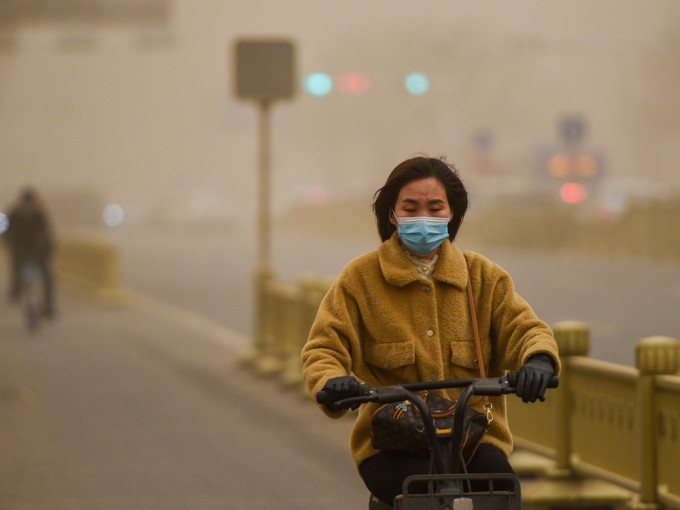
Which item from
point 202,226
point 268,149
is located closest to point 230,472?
point 268,149

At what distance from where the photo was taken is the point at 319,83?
26281mm

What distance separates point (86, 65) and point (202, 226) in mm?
96546

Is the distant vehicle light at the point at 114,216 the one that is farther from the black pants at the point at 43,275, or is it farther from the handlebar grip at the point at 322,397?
the handlebar grip at the point at 322,397

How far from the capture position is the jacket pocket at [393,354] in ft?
12.2

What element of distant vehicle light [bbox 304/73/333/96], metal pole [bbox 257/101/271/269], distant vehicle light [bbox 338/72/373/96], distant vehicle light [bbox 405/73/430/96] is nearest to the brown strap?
metal pole [bbox 257/101/271/269]

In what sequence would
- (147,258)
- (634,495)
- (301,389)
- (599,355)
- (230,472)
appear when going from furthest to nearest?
(147,258), (599,355), (301,389), (230,472), (634,495)

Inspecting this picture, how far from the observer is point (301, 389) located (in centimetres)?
1192

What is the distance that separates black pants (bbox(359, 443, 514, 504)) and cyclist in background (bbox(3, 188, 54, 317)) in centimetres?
1522

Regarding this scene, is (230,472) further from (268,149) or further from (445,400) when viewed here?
(268,149)

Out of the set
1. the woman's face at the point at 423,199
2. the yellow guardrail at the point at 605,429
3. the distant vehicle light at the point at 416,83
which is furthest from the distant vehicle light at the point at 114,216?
the woman's face at the point at 423,199

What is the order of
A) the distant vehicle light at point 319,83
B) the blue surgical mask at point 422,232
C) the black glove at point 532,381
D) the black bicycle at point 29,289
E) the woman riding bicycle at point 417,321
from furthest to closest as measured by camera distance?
the distant vehicle light at point 319,83
the black bicycle at point 29,289
the blue surgical mask at point 422,232
the woman riding bicycle at point 417,321
the black glove at point 532,381

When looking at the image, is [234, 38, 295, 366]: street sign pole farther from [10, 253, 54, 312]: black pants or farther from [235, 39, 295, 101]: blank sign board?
[10, 253, 54, 312]: black pants

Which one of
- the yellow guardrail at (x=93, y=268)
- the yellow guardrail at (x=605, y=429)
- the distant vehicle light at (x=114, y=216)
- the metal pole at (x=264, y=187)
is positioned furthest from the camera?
the distant vehicle light at (x=114, y=216)

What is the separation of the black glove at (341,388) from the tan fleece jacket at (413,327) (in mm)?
168
